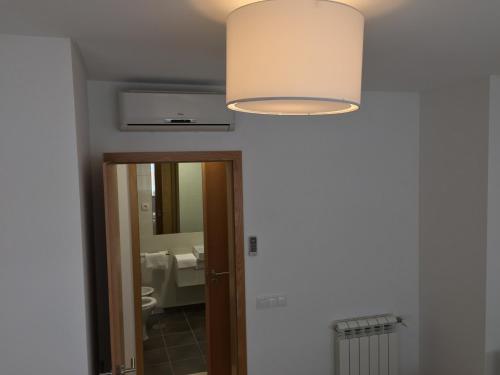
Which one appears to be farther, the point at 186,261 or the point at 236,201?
the point at 186,261

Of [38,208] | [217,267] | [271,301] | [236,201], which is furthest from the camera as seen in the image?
[217,267]

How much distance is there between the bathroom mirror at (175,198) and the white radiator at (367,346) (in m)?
2.63

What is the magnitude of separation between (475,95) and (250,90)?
2123 millimetres

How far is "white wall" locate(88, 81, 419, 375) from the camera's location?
295 cm

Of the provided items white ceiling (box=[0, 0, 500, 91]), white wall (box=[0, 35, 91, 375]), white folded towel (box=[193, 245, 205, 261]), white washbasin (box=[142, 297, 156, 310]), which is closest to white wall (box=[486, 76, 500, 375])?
white ceiling (box=[0, 0, 500, 91])

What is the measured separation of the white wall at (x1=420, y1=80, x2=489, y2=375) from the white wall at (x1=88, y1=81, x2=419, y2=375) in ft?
0.39

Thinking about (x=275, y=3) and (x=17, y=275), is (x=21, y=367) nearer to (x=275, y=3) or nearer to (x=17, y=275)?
(x=17, y=275)

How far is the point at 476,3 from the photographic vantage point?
1420mm

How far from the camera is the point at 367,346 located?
3.16m

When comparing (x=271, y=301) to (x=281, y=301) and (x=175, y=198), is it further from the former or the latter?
(x=175, y=198)

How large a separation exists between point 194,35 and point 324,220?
5.87 feet

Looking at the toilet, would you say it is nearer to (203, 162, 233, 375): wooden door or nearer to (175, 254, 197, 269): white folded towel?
(175, 254, 197, 269): white folded towel

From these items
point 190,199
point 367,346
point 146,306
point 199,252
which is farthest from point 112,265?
point 190,199

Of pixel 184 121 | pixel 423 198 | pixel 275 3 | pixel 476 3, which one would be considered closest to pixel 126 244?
pixel 184 121
